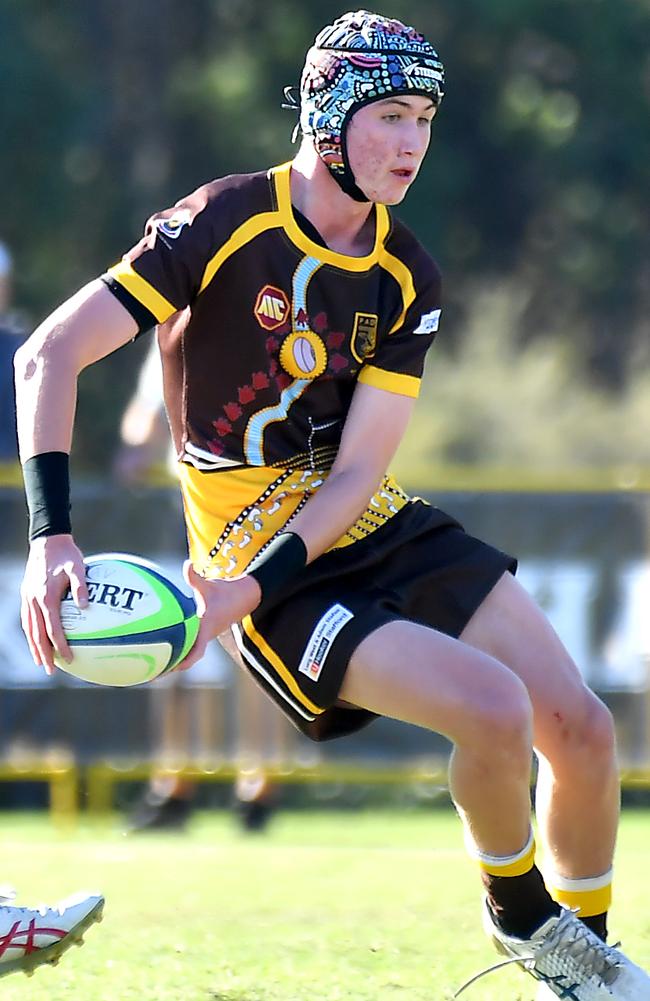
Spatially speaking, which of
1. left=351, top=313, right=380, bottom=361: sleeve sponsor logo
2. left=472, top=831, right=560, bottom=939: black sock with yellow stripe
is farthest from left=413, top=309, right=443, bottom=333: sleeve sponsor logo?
left=472, top=831, right=560, bottom=939: black sock with yellow stripe

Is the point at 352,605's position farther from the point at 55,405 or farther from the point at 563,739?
the point at 55,405

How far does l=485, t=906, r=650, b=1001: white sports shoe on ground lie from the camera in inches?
162

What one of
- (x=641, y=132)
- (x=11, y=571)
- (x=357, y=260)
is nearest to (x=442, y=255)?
(x=641, y=132)

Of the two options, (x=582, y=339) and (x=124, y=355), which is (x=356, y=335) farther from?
(x=582, y=339)

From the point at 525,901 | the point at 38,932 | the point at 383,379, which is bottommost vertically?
the point at 38,932

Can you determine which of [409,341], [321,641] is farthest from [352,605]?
[409,341]

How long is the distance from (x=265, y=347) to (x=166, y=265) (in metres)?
0.34

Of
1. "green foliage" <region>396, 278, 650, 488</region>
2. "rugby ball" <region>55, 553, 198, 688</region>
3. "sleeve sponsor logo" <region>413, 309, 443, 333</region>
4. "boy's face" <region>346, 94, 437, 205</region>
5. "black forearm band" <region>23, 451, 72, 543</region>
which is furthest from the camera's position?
"green foliage" <region>396, 278, 650, 488</region>

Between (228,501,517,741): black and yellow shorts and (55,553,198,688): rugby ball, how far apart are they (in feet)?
1.23

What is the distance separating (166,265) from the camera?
163 inches

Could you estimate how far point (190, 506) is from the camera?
4.56 meters

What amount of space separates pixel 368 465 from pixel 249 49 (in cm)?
1256

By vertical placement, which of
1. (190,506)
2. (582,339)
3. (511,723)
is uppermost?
(190,506)

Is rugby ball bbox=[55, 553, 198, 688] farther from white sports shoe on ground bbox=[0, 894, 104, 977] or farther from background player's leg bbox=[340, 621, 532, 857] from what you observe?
white sports shoe on ground bbox=[0, 894, 104, 977]
